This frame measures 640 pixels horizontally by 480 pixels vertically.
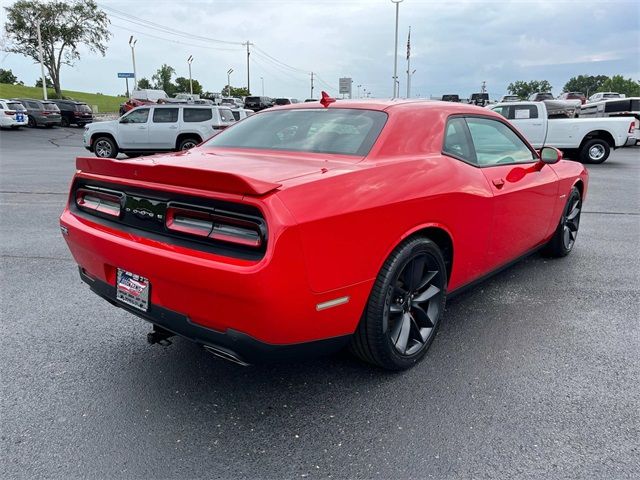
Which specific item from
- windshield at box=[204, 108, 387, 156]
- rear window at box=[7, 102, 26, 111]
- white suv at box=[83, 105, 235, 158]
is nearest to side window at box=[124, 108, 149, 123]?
white suv at box=[83, 105, 235, 158]

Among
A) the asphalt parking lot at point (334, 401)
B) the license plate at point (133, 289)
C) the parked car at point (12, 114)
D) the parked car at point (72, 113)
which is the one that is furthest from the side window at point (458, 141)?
the parked car at point (72, 113)

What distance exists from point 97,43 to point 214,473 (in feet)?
207

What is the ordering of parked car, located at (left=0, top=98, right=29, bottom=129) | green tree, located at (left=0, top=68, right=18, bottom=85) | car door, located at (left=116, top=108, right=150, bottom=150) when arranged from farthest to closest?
green tree, located at (left=0, top=68, right=18, bottom=85) → parked car, located at (left=0, top=98, right=29, bottom=129) → car door, located at (left=116, top=108, right=150, bottom=150)

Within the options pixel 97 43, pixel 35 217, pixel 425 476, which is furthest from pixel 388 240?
pixel 97 43

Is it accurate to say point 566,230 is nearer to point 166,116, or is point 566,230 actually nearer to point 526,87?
point 166,116

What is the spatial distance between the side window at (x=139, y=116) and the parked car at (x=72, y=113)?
68.6 feet

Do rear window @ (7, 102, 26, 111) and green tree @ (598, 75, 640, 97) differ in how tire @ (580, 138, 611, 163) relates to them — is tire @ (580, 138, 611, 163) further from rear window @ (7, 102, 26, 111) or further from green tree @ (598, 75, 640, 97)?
green tree @ (598, 75, 640, 97)

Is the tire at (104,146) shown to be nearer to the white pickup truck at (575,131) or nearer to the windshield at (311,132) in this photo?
the white pickup truck at (575,131)

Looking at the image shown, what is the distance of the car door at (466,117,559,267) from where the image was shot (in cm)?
348

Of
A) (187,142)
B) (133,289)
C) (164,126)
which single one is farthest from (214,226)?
(164,126)

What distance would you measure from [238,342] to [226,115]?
586 inches

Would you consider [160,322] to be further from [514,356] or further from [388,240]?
[514,356]

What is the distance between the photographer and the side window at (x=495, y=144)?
3551mm

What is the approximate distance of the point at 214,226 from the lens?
2.25 m
